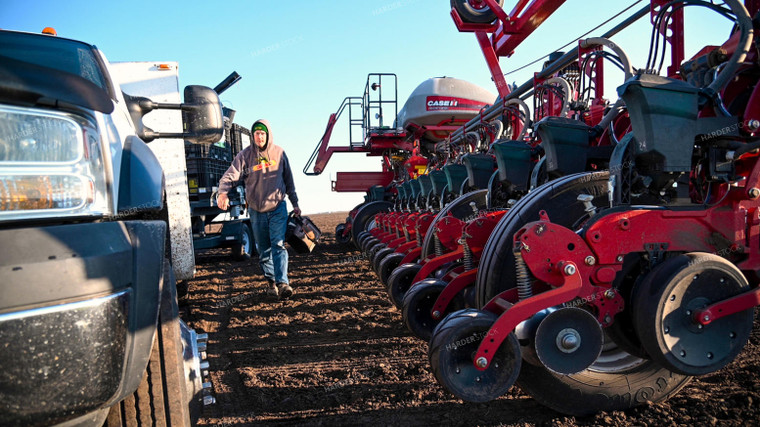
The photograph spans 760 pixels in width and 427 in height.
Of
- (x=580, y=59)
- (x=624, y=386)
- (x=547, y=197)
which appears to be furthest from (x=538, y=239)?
(x=580, y=59)

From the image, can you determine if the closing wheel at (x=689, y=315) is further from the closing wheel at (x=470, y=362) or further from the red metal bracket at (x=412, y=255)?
A: the red metal bracket at (x=412, y=255)

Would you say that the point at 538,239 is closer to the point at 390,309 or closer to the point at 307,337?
the point at 307,337

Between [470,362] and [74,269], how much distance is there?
1330mm

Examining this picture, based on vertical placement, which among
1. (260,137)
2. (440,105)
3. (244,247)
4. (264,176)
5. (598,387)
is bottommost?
(244,247)

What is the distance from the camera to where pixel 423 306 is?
2822 millimetres

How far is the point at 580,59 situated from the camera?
407cm

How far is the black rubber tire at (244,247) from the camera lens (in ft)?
28.3

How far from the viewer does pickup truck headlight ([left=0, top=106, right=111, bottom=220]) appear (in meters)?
1.15

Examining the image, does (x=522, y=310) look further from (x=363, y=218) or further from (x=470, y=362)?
(x=363, y=218)

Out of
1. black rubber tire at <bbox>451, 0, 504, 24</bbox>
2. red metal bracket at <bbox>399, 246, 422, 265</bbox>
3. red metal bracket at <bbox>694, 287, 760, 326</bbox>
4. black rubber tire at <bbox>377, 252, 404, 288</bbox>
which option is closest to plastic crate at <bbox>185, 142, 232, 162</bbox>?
black rubber tire at <bbox>451, 0, 504, 24</bbox>

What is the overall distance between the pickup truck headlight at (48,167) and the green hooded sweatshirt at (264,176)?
382 centimetres

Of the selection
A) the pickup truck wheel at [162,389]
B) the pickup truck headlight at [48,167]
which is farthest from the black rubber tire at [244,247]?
the pickup truck headlight at [48,167]

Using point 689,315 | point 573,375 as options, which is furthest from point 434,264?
point 689,315

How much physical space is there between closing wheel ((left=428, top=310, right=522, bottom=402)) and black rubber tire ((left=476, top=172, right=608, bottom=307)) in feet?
1.80
